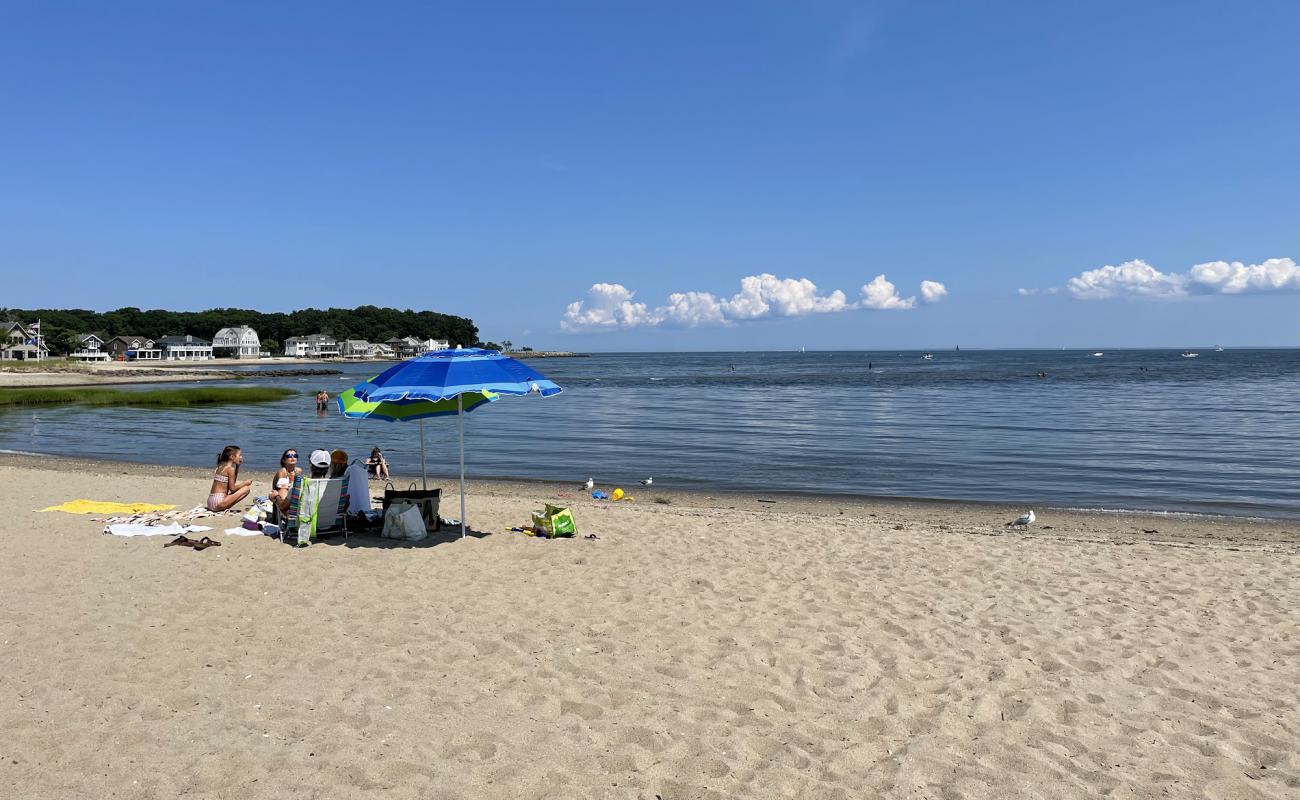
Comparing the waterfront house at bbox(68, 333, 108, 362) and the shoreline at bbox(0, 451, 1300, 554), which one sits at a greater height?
the waterfront house at bbox(68, 333, 108, 362)

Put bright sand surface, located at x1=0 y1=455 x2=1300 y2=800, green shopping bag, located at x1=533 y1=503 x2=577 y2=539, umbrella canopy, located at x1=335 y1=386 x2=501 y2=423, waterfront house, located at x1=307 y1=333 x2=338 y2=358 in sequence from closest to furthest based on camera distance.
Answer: bright sand surface, located at x1=0 y1=455 x2=1300 y2=800 < green shopping bag, located at x1=533 y1=503 x2=577 y2=539 < umbrella canopy, located at x1=335 y1=386 x2=501 y2=423 < waterfront house, located at x1=307 y1=333 x2=338 y2=358

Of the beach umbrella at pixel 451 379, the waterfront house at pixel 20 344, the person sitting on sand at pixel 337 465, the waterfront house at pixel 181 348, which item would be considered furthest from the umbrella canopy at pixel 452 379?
the waterfront house at pixel 181 348

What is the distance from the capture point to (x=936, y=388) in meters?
58.6

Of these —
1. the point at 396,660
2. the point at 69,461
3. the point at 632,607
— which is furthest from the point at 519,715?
the point at 69,461

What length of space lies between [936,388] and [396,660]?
57.2m

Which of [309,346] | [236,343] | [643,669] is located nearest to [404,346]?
[309,346]

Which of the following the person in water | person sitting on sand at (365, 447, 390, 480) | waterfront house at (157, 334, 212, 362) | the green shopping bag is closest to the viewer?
the green shopping bag

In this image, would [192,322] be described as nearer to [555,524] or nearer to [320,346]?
[320,346]

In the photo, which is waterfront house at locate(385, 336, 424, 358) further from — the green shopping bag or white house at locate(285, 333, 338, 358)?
the green shopping bag

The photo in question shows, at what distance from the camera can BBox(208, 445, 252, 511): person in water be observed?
11.7 meters

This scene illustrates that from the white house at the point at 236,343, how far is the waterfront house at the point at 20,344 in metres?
40.0

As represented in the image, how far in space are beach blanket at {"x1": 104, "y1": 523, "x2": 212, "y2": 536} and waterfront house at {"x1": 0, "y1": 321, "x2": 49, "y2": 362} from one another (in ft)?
339

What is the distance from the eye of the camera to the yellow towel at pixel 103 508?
38.8 feet

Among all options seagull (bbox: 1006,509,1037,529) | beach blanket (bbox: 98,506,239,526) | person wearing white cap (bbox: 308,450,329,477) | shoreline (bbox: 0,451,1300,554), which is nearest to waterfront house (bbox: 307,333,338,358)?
shoreline (bbox: 0,451,1300,554)
